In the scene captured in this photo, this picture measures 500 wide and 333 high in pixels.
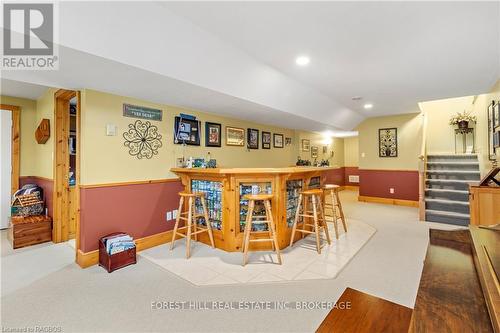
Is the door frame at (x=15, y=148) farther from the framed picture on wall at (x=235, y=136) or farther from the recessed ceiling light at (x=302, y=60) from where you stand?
the recessed ceiling light at (x=302, y=60)

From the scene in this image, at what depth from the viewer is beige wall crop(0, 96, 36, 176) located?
400 centimetres

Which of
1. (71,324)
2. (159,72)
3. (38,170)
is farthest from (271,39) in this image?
(38,170)

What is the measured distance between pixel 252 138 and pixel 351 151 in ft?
19.3

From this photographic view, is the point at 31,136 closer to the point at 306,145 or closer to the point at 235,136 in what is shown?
the point at 235,136

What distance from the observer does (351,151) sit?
932 cm

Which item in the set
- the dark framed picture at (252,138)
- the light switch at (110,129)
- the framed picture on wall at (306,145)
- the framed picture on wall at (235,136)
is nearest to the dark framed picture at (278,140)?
the dark framed picture at (252,138)

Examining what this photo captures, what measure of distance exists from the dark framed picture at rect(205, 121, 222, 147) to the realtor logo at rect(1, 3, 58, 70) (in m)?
2.33

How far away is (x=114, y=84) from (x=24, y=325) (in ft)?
7.37

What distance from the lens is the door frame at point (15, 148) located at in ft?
12.8

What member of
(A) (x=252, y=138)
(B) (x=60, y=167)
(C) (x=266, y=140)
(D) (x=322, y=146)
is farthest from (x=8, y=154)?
(D) (x=322, y=146)

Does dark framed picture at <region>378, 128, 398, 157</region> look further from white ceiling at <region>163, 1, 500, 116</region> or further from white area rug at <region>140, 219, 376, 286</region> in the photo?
white area rug at <region>140, 219, 376, 286</region>

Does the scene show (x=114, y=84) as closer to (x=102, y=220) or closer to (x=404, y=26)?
(x=102, y=220)

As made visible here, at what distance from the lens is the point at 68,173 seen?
11.2 feet

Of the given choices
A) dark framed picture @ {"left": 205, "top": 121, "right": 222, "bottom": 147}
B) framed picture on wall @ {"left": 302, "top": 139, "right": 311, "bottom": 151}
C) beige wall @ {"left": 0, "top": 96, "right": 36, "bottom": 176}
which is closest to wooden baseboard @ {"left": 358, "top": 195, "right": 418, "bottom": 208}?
framed picture on wall @ {"left": 302, "top": 139, "right": 311, "bottom": 151}
